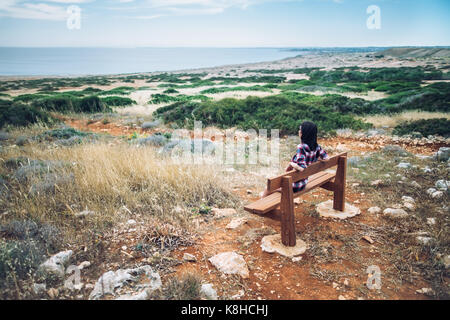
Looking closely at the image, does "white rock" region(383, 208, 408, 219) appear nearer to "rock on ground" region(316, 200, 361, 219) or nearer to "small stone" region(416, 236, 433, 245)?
"rock on ground" region(316, 200, 361, 219)

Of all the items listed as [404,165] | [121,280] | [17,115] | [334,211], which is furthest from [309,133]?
[17,115]

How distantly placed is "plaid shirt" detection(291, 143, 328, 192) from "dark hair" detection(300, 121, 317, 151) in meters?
0.07

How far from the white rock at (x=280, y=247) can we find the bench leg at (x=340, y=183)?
1.09 m

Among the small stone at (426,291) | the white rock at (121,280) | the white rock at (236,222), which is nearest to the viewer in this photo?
the white rock at (121,280)

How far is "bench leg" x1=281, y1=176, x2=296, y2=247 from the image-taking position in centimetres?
316

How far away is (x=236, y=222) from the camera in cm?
402

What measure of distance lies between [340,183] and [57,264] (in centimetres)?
373

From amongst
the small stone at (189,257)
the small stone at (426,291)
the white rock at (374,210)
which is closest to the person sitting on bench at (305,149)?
the small stone at (189,257)

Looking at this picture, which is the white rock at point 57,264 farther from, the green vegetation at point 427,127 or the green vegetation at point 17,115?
the green vegetation at point 427,127

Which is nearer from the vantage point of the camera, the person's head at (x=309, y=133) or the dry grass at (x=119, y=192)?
the person's head at (x=309, y=133)

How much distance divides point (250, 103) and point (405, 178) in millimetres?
8005

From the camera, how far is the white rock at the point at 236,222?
392cm

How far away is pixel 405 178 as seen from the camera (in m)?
5.32

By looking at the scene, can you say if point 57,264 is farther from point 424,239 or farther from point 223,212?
point 424,239
